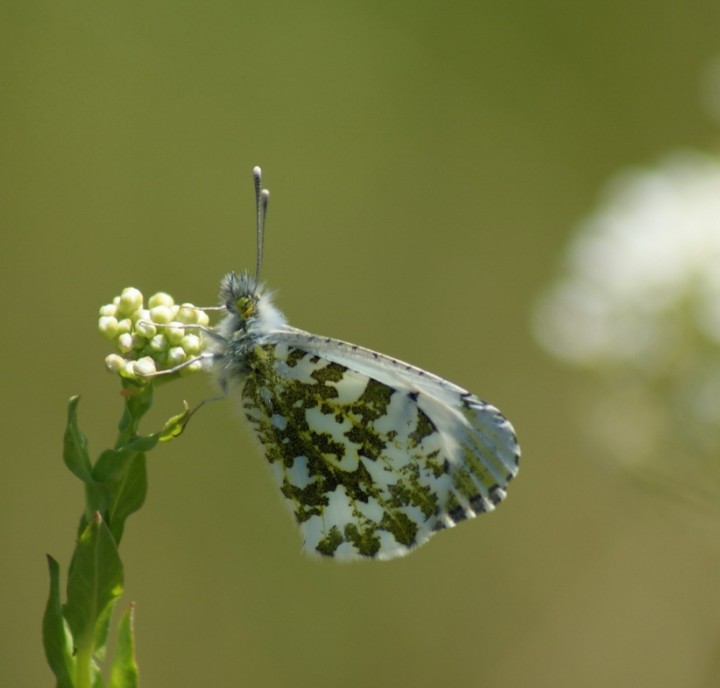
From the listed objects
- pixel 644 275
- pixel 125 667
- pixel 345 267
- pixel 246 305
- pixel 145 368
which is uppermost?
pixel 345 267

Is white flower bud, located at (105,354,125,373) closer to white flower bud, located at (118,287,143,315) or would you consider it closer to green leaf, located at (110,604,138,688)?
white flower bud, located at (118,287,143,315)

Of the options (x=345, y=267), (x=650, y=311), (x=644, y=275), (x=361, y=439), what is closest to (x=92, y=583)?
(x=361, y=439)

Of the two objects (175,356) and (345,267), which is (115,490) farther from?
(345,267)

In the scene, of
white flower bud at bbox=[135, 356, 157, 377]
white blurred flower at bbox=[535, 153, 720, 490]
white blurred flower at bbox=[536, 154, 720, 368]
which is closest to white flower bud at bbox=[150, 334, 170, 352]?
white flower bud at bbox=[135, 356, 157, 377]

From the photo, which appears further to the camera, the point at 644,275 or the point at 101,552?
the point at 644,275

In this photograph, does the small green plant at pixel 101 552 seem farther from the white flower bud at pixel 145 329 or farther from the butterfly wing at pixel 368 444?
the butterfly wing at pixel 368 444
